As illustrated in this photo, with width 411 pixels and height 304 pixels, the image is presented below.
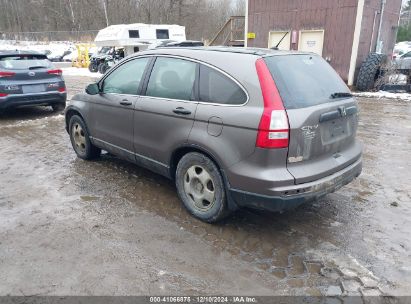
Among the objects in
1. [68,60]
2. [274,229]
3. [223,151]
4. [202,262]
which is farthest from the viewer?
[68,60]

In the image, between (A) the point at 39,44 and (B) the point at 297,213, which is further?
(A) the point at 39,44

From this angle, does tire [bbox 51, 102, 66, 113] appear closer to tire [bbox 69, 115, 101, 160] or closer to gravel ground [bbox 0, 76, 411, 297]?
tire [bbox 69, 115, 101, 160]

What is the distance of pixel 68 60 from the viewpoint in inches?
1407

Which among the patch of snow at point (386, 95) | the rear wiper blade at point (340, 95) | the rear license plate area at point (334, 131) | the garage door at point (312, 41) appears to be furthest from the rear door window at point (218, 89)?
the garage door at point (312, 41)

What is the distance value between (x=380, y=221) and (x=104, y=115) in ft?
11.7

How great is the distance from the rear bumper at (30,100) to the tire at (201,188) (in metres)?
5.98

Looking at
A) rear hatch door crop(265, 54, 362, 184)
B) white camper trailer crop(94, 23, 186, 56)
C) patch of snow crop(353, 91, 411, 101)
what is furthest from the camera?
white camper trailer crop(94, 23, 186, 56)

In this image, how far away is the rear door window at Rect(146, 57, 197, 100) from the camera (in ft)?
11.8

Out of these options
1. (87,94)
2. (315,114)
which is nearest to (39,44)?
(87,94)

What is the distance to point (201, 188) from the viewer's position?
3.62 meters

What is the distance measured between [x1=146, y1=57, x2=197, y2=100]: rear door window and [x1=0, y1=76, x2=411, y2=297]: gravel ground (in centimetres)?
128

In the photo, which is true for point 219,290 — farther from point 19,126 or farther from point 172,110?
point 19,126

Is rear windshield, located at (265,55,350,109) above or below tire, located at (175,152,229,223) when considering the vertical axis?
above

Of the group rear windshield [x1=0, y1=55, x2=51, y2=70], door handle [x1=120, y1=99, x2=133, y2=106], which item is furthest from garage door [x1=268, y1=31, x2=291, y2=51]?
door handle [x1=120, y1=99, x2=133, y2=106]
